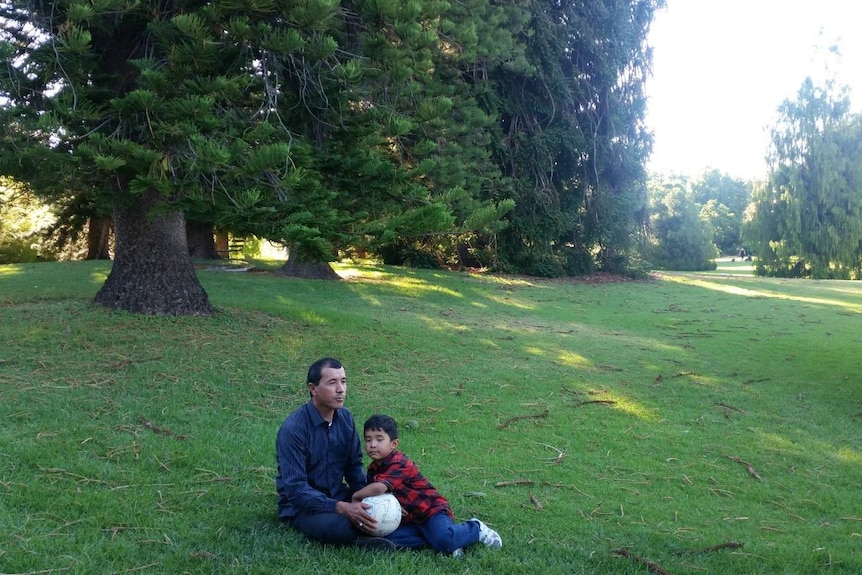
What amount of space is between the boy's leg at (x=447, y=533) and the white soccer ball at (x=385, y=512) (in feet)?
0.65

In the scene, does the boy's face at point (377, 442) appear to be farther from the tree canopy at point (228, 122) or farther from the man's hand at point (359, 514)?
the tree canopy at point (228, 122)

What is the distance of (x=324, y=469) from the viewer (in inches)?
162

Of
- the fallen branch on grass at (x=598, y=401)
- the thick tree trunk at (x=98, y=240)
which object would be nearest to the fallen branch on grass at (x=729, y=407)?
the fallen branch on grass at (x=598, y=401)

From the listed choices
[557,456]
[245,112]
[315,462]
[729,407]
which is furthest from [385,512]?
[729,407]

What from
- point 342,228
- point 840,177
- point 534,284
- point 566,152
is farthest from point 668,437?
point 840,177

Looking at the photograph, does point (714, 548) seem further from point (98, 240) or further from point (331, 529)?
point (98, 240)

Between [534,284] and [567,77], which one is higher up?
[567,77]

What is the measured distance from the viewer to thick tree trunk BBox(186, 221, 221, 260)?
21.5 m

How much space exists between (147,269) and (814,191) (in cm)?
3718

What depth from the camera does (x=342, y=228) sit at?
23.5 ft

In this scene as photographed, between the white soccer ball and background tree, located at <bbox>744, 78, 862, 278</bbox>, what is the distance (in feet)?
130

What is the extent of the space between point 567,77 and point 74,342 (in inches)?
727

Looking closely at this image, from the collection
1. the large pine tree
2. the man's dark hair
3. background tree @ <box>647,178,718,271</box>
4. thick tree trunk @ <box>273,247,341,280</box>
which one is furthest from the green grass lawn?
background tree @ <box>647,178,718,271</box>

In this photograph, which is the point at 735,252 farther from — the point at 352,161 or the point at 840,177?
the point at 352,161
